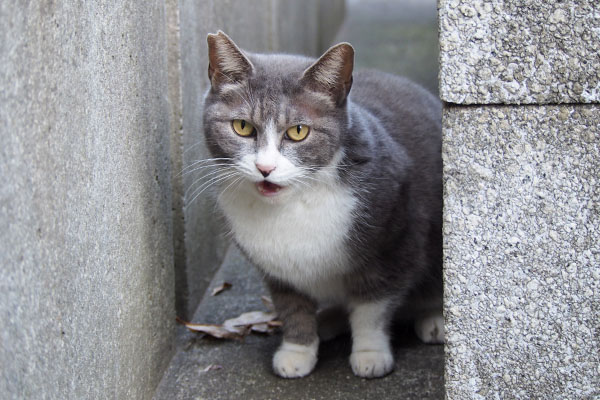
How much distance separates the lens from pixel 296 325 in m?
2.39

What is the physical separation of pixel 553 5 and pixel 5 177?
3.80 feet

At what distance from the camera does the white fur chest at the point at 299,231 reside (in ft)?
7.06

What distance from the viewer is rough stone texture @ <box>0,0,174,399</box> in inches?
47.1

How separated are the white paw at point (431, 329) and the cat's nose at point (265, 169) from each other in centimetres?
92

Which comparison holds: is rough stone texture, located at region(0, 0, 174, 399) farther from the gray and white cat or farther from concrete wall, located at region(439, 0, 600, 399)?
concrete wall, located at region(439, 0, 600, 399)

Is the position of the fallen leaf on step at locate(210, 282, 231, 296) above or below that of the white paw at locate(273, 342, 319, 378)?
below

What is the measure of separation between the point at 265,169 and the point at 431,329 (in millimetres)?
951

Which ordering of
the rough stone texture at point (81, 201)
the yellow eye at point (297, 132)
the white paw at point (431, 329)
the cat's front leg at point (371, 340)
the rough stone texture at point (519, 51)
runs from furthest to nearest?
the white paw at point (431, 329) → the cat's front leg at point (371, 340) → the yellow eye at point (297, 132) → the rough stone texture at point (519, 51) → the rough stone texture at point (81, 201)

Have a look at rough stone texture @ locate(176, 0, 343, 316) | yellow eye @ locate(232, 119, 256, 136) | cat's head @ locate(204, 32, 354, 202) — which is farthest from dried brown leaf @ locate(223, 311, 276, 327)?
yellow eye @ locate(232, 119, 256, 136)

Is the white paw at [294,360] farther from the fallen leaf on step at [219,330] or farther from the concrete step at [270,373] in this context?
the fallen leaf on step at [219,330]

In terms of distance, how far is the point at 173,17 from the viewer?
242 centimetres

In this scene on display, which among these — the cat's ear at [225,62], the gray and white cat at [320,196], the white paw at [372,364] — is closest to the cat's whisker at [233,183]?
the gray and white cat at [320,196]

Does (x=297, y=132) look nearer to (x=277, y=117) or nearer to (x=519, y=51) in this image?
(x=277, y=117)

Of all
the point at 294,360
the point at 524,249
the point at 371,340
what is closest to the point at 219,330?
the point at 294,360
